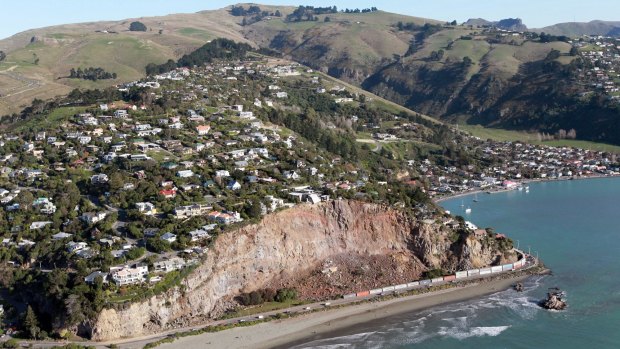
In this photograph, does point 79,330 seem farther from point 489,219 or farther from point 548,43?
point 548,43

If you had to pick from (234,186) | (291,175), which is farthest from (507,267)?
(234,186)

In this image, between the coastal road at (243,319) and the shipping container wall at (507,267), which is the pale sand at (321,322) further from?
the shipping container wall at (507,267)

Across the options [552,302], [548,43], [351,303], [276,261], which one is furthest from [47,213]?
[548,43]

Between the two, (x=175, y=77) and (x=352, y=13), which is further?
(x=352, y=13)

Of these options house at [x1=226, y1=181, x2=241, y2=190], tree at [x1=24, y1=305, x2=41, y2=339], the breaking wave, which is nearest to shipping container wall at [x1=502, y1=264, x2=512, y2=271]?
the breaking wave

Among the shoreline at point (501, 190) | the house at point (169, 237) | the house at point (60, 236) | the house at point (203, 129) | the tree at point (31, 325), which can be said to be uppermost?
the house at point (203, 129)

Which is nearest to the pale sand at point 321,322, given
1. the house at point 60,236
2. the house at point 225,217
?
the house at point 225,217
